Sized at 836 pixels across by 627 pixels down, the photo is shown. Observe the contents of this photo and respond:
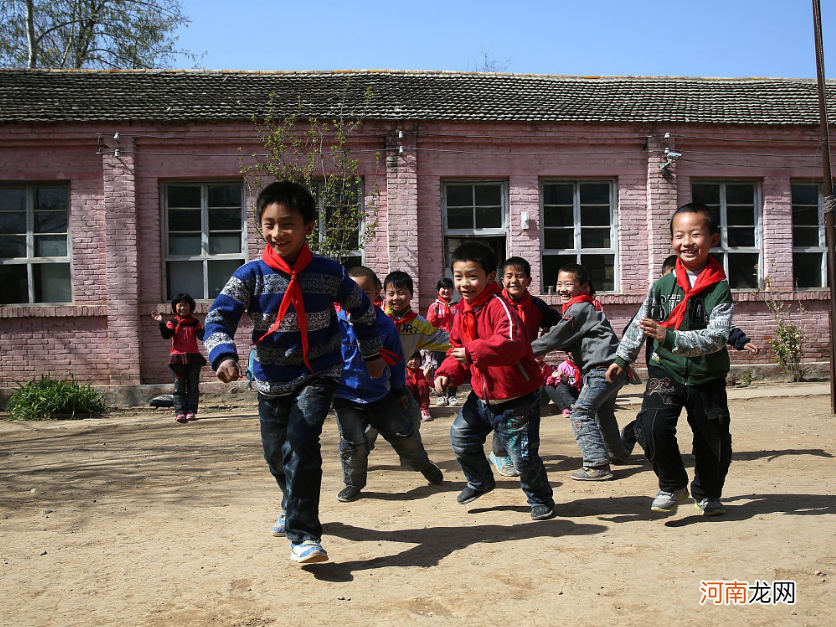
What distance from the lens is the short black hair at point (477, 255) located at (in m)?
4.54

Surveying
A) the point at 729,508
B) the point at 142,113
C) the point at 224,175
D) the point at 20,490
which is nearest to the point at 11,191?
the point at 142,113

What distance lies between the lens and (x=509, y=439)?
4461 mm

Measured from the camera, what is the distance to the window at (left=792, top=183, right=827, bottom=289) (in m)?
14.0

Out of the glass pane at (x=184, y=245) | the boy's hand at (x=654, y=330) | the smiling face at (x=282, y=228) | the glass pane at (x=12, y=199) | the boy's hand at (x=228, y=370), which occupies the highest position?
the glass pane at (x=12, y=199)

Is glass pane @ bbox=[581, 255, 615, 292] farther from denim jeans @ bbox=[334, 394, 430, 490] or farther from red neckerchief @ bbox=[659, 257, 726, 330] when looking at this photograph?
red neckerchief @ bbox=[659, 257, 726, 330]

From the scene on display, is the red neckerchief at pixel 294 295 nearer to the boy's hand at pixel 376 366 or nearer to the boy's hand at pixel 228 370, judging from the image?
the boy's hand at pixel 228 370

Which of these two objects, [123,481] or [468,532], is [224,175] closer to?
[123,481]

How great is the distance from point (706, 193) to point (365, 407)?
10.6 m

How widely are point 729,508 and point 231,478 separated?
3.65m

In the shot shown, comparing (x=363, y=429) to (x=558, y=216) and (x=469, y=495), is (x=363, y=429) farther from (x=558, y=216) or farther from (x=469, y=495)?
(x=558, y=216)

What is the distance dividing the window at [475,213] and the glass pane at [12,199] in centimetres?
692

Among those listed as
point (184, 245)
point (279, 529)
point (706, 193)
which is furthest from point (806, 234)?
point (279, 529)

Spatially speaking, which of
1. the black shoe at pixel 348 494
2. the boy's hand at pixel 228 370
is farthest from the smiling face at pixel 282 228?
the black shoe at pixel 348 494

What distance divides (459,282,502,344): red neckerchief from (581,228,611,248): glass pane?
362 inches
